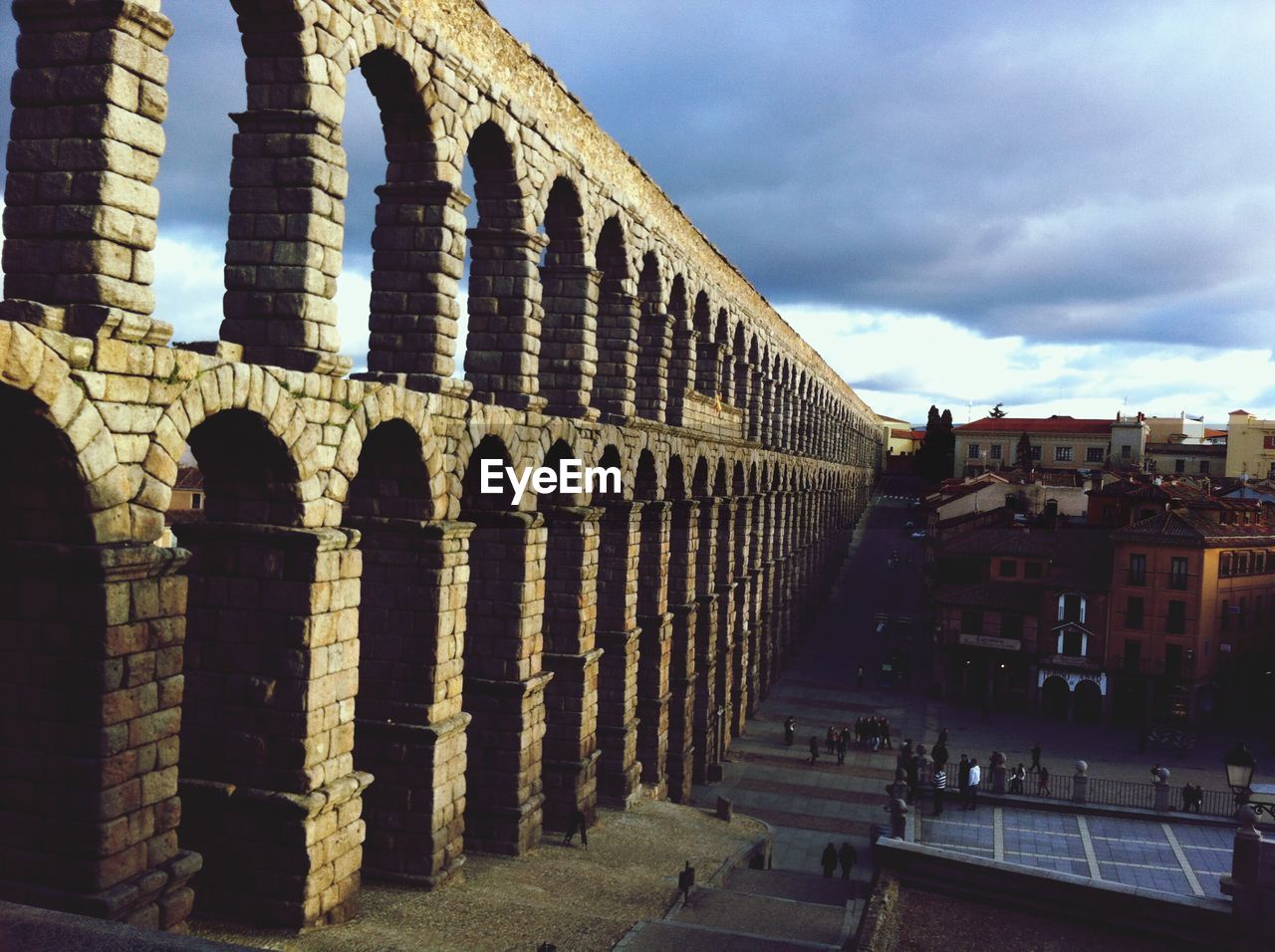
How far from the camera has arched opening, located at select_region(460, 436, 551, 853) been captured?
63.3 feet

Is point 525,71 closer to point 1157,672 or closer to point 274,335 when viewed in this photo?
point 274,335

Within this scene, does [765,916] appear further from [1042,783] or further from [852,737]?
[852,737]

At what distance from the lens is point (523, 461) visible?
763 inches

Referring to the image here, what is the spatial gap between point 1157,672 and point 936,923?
131 feet

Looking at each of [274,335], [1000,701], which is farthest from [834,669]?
[274,335]

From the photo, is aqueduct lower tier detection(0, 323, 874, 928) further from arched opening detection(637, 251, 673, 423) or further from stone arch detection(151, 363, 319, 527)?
arched opening detection(637, 251, 673, 423)

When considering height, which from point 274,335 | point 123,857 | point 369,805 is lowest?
point 369,805

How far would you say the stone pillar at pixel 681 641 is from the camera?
31.4m

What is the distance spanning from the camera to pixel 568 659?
74.3ft

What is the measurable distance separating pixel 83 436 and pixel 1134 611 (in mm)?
48852

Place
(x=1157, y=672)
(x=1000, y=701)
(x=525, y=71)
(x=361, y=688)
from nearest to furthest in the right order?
(x=361, y=688) → (x=525, y=71) → (x=1157, y=672) → (x=1000, y=701)

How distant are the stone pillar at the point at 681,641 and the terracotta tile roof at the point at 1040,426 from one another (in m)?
98.3

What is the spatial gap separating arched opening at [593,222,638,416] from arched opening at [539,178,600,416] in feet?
9.66

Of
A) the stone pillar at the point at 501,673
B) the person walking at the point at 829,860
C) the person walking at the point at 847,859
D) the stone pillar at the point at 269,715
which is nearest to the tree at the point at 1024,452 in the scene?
the person walking at the point at 847,859
